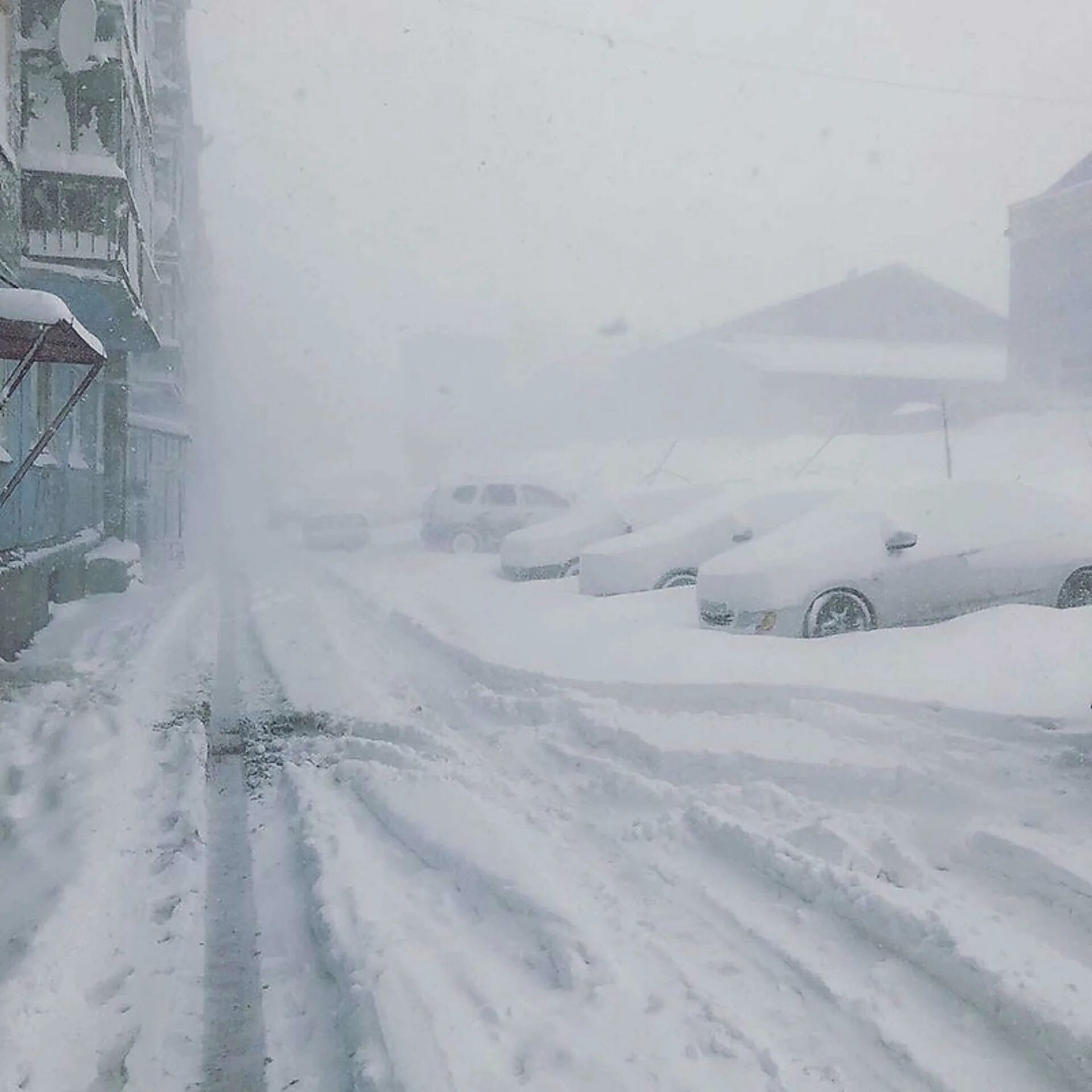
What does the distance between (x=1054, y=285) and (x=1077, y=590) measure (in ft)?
89.6

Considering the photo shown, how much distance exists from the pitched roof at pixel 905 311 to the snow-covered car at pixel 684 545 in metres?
34.5

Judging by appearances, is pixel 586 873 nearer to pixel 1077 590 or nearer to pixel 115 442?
pixel 1077 590

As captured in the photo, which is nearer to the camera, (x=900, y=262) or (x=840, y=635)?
(x=840, y=635)

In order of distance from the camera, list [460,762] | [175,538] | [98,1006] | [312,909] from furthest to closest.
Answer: [175,538], [460,762], [312,909], [98,1006]

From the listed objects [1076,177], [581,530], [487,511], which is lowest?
[581,530]

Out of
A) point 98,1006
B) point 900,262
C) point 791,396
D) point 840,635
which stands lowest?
point 98,1006

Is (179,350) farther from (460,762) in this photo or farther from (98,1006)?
(98,1006)

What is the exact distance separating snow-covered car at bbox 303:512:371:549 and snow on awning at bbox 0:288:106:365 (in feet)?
60.4

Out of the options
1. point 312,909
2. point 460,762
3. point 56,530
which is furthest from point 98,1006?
point 56,530

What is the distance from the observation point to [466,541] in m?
21.2

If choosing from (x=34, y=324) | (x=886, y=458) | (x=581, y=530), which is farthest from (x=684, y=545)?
(x=886, y=458)

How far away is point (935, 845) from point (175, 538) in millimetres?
28030

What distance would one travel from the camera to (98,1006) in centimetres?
323

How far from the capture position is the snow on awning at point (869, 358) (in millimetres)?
37719
